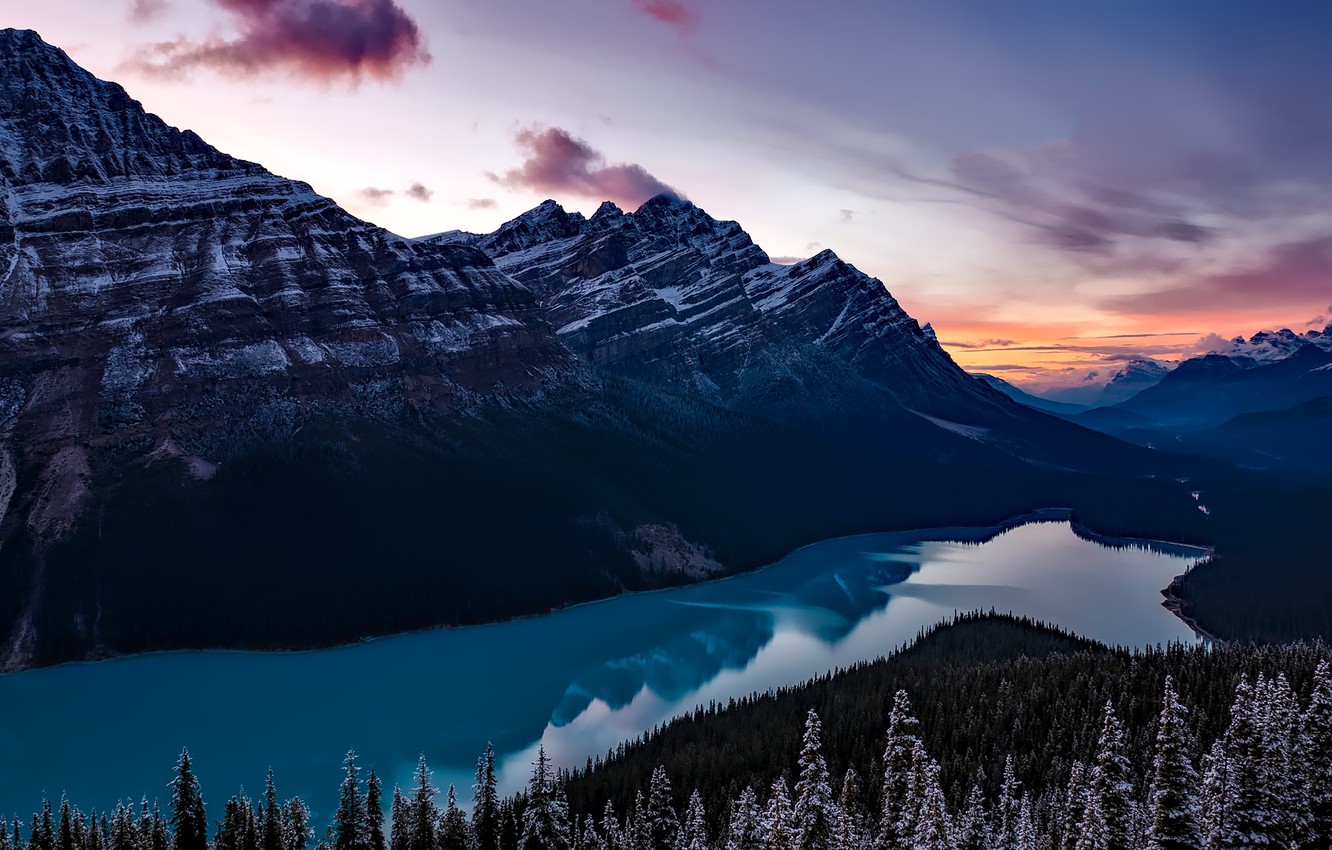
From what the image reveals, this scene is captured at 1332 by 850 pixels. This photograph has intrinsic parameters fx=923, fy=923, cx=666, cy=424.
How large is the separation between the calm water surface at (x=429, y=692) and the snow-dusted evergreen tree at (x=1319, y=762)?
7292cm

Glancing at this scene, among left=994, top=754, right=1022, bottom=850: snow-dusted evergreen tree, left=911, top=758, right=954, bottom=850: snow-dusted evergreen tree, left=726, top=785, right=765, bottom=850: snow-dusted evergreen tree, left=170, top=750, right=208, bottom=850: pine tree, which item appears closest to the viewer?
left=911, top=758, right=954, bottom=850: snow-dusted evergreen tree

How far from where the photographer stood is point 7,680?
127062mm

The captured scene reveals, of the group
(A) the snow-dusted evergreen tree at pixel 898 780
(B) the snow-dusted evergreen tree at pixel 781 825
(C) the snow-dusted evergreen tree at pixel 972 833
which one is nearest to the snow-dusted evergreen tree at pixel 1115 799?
(C) the snow-dusted evergreen tree at pixel 972 833

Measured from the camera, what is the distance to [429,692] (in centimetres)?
12556

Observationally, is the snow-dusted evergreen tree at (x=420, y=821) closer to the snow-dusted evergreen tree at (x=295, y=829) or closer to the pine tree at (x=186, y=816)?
the snow-dusted evergreen tree at (x=295, y=829)

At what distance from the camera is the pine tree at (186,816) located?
52.1 metres

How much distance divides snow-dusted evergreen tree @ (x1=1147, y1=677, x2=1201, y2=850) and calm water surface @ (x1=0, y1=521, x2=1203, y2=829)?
71.7m

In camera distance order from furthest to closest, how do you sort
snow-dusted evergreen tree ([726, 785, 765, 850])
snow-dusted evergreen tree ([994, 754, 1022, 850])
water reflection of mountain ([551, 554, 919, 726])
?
water reflection of mountain ([551, 554, 919, 726]) → snow-dusted evergreen tree ([994, 754, 1022, 850]) → snow-dusted evergreen tree ([726, 785, 765, 850])

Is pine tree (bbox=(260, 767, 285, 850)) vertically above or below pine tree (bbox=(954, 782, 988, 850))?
below

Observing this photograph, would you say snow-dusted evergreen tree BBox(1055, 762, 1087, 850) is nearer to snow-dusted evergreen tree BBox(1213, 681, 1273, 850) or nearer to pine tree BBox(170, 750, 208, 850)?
snow-dusted evergreen tree BBox(1213, 681, 1273, 850)

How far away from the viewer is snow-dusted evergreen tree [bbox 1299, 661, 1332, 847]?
112 ft

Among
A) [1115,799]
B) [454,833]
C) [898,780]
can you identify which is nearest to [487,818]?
[454,833]

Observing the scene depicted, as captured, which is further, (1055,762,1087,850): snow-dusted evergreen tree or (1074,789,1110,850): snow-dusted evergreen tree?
(1055,762,1087,850): snow-dusted evergreen tree

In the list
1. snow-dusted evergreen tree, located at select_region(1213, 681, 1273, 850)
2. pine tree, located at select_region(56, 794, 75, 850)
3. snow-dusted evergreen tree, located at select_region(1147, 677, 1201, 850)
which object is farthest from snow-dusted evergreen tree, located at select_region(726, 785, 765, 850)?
pine tree, located at select_region(56, 794, 75, 850)
